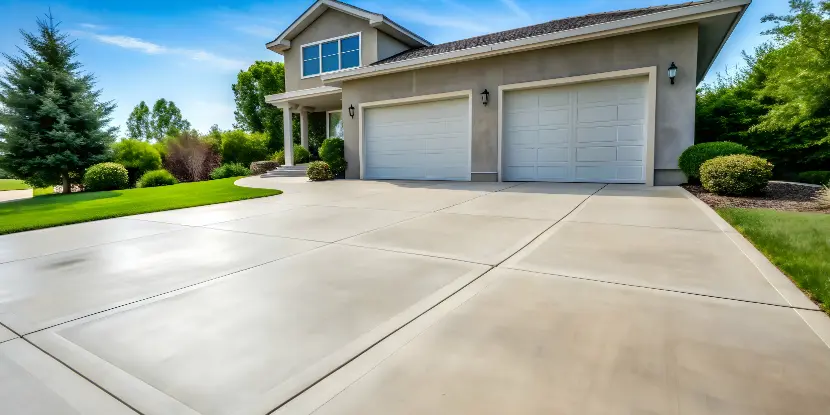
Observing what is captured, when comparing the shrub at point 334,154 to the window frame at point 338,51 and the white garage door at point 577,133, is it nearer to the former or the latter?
the window frame at point 338,51

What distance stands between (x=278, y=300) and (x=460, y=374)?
1.44m

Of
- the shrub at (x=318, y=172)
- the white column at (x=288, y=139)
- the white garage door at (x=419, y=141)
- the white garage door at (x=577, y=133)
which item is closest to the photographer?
the white garage door at (x=577, y=133)

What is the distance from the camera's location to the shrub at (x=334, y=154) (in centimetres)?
1270

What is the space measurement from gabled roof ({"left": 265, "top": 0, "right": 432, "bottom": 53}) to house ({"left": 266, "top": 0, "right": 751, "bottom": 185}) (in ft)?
1.11

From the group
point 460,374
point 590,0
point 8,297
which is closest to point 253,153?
point 590,0

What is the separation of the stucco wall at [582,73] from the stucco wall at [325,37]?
11.9ft

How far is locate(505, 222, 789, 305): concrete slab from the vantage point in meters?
2.71

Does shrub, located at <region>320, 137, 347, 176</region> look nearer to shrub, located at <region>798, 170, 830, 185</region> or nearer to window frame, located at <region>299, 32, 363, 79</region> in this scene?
Answer: window frame, located at <region>299, 32, 363, 79</region>

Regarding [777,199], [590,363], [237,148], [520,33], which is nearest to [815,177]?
[777,199]

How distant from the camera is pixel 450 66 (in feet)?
34.7

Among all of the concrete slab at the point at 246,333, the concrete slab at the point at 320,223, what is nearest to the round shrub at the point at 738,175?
the concrete slab at the point at 320,223

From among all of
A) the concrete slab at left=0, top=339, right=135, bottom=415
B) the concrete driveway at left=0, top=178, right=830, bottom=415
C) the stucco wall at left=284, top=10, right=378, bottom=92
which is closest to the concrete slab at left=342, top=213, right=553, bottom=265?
the concrete driveway at left=0, top=178, right=830, bottom=415

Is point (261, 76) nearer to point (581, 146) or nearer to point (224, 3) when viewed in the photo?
point (224, 3)

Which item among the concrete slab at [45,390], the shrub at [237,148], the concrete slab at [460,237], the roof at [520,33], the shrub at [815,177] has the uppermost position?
the roof at [520,33]
